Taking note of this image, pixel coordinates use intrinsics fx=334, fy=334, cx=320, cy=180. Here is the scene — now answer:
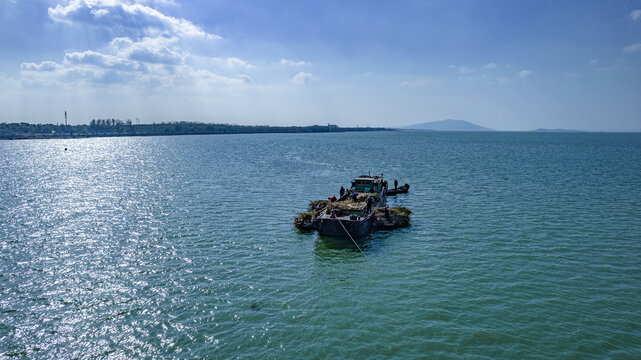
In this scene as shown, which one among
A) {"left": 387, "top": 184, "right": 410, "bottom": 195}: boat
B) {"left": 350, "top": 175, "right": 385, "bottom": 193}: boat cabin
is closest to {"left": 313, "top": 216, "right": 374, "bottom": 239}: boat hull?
{"left": 350, "top": 175, "right": 385, "bottom": 193}: boat cabin

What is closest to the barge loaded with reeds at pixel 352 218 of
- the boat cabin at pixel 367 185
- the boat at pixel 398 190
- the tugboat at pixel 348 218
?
the tugboat at pixel 348 218

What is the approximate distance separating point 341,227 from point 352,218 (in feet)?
4.83

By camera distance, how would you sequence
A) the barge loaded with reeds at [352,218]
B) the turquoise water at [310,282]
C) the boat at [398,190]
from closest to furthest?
1. the turquoise water at [310,282]
2. the barge loaded with reeds at [352,218]
3. the boat at [398,190]

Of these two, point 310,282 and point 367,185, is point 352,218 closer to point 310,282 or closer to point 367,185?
point 310,282

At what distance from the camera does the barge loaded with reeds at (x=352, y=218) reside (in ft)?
89.0

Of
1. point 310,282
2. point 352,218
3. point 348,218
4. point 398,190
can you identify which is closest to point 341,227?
point 348,218

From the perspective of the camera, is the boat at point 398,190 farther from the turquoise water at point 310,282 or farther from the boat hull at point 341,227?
the boat hull at point 341,227

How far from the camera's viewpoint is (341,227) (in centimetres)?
2706

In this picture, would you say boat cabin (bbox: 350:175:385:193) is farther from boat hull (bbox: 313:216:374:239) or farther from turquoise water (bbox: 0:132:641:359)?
boat hull (bbox: 313:216:374:239)

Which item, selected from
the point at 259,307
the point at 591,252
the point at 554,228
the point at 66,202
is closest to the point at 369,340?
the point at 259,307

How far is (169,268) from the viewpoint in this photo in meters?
21.5

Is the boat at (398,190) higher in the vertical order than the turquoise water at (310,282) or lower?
higher

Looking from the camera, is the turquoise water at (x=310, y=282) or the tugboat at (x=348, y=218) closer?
the turquoise water at (x=310, y=282)

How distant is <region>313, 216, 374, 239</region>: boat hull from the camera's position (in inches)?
1061
